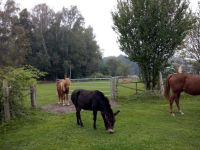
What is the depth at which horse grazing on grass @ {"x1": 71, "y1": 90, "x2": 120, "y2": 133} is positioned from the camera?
8828mm

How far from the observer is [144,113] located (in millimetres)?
12328

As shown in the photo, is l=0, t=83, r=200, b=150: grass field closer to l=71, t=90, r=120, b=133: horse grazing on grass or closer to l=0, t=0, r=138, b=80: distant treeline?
l=71, t=90, r=120, b=133: horse grazing on grass

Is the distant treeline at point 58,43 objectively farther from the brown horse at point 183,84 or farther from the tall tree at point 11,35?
the brown horse at point 183,84

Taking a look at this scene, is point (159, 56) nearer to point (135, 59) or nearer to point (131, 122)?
point (135, 59)

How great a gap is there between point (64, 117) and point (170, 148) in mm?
5257

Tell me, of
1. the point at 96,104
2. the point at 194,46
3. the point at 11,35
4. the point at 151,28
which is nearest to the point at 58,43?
the point at 11,35

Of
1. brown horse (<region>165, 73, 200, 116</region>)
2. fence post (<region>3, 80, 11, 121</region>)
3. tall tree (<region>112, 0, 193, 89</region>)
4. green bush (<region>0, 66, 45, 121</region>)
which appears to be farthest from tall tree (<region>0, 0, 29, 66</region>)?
brown horse (<region>165, 73, 200, 116</region>)

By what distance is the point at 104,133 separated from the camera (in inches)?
348

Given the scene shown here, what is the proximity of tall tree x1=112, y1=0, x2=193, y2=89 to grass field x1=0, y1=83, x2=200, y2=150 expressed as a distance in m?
5.81

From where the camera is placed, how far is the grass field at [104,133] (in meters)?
7.63

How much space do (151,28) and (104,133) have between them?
9899 millimetres

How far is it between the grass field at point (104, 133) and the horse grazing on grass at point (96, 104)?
1.06 feet

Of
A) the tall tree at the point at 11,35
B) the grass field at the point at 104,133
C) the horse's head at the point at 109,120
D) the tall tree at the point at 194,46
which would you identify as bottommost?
the grass field at the point at 104,133

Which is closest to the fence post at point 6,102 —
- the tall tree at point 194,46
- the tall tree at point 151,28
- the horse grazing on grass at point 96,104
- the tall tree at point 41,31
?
the horse grazing on grass at point 96,104
